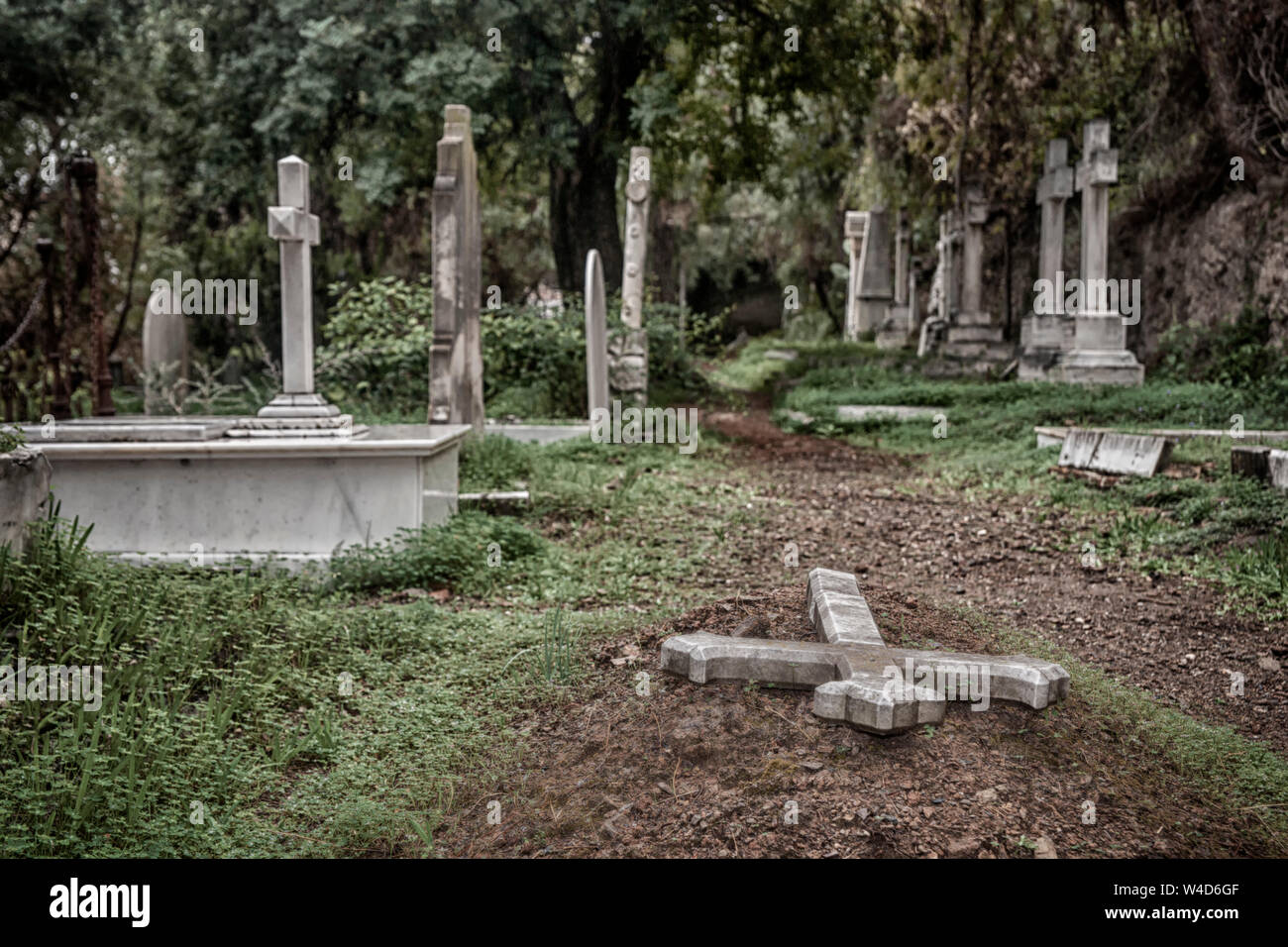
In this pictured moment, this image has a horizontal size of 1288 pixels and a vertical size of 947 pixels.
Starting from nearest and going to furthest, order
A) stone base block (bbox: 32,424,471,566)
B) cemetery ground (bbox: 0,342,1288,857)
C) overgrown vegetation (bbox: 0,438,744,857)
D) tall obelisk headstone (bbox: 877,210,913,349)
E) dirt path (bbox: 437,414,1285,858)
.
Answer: dirt path (bbox: 437,414,1285,858)
cemetery ground (bbox: 0,342,1288,857)
overgrown vegetation (bbox: 0,438,744,857)
stone base block (bbox: 32,424,471,566)
tall obelisk headstone (bbox: 877,210,913,349)

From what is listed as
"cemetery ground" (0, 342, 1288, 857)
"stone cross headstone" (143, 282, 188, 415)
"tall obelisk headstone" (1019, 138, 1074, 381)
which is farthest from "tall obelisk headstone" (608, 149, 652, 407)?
"tall obelisk headstone" (1019, 138, 1074, 381)

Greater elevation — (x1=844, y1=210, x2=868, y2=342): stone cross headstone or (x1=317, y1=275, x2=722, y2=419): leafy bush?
(x1=844, y1=210, x2=868, y2=342): stone cross headstone

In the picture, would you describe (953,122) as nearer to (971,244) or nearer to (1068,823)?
(971,244)

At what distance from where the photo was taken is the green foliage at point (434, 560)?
6.43m

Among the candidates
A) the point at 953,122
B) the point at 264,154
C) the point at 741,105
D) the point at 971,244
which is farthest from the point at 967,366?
the point at 264,154

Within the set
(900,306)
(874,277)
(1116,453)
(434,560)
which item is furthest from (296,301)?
(874,277)

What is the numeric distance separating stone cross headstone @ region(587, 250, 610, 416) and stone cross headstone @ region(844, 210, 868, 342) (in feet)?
60.0

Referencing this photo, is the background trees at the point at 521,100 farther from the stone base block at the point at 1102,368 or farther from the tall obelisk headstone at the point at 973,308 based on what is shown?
the stone base block at the point at 1102,368

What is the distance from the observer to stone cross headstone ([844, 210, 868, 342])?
28797 mm

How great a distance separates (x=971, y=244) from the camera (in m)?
19.7

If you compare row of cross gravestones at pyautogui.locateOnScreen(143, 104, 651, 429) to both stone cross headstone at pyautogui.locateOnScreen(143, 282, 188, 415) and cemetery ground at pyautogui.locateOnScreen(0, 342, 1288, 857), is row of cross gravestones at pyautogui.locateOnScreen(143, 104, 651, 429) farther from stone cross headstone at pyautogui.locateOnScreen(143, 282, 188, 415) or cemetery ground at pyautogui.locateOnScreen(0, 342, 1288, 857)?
cemetery ground at pyautogui.locateOnScreen(0, 342, 1288, 857)

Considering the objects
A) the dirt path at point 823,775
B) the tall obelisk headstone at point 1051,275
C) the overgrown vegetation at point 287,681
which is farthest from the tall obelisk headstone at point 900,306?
the dirt path at point 823,775

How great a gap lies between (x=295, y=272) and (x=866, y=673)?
5.82 meters

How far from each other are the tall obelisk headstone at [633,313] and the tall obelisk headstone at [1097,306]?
6309mm
